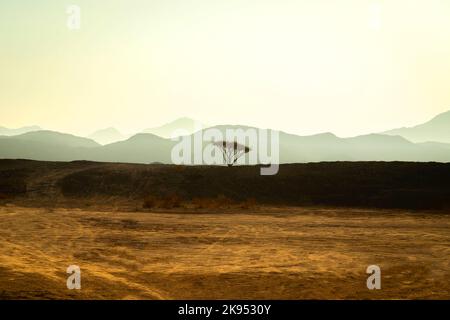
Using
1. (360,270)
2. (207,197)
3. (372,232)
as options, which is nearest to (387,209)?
(372,232)

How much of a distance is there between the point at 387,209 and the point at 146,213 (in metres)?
13.4

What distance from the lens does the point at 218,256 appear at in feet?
36.6

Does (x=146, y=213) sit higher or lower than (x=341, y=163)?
lower

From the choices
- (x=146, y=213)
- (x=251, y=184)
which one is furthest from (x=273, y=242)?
(x=251, y=184)

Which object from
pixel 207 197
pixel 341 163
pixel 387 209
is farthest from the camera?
pixel 341 163

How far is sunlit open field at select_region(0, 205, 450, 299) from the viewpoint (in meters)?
8.04

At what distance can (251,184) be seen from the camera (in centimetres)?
3070

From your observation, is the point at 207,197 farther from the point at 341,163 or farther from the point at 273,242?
the point at 273,242

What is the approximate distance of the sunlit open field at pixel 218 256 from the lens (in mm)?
8039

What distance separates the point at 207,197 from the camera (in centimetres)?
2836

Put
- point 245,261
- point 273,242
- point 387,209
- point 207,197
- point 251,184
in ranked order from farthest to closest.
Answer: point 251,184 → point 207,197 → point 387,209 → point 273,242 → point 245,261

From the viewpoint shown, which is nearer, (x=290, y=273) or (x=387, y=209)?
(x=290, y=273)
